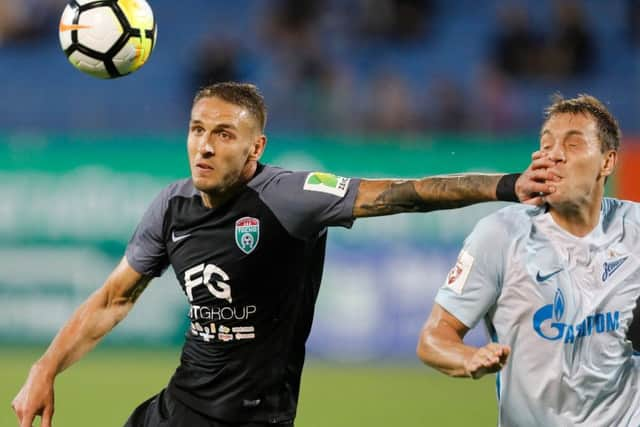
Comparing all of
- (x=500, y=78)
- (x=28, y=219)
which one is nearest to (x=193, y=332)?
(x=28, y=219)

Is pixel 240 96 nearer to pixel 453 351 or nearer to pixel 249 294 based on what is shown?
pixel 249 294

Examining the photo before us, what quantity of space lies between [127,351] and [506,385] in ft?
23.3

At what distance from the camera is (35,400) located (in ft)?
17.0

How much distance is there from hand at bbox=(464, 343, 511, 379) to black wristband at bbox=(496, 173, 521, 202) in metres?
0.67

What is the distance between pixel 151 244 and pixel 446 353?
1.75m

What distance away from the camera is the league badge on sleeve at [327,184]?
5.02m

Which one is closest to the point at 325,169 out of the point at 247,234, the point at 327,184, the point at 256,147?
the point at 256,147

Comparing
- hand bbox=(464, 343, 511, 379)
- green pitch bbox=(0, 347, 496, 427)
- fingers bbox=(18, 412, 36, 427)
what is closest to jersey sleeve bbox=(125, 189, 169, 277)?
fingers bbox=(18, 412, 36, 427)

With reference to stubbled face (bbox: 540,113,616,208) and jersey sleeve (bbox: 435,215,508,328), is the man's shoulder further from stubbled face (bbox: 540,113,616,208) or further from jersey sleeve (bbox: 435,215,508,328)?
jersey sleeve (bbox: 435,215,508,328)

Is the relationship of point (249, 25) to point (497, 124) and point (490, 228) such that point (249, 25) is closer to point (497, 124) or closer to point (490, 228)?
point (497, 124)

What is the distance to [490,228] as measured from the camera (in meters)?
4.65

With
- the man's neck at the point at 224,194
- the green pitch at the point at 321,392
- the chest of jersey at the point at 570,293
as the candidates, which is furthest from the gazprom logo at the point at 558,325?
the green pitch at the point at 321,392

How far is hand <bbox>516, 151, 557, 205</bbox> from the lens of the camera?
4.25 meters

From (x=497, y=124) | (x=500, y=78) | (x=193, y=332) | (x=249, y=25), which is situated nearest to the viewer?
(x=193, y=332)
